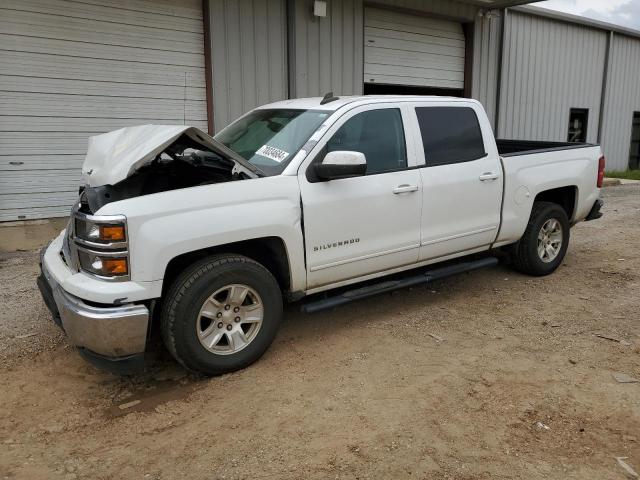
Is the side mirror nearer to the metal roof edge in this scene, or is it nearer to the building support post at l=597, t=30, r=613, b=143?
the metal roof edge

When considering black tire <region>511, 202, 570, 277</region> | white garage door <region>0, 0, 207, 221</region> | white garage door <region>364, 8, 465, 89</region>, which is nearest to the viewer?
black tire <region>511, 202, 570, 277</region>

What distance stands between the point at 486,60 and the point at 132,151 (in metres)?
10.6

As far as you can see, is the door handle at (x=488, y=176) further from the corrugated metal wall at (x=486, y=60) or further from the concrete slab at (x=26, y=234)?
the corrugated metal wall at (x=486, y=60)

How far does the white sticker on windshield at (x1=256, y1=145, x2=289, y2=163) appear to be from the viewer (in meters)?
4.26

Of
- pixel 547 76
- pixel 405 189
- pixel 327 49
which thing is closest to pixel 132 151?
pixel 405 189

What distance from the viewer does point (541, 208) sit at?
19.4ft

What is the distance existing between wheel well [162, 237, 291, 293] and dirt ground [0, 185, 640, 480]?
63cm

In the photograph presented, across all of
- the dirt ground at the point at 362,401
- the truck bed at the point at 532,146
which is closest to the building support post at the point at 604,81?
the truck bed at the point at 532,146

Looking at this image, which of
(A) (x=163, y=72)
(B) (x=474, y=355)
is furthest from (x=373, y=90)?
(B) (x=474, y=355)

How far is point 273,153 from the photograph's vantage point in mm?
4371

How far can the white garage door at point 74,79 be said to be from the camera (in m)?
7.29

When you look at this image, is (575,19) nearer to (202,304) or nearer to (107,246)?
(202,304)

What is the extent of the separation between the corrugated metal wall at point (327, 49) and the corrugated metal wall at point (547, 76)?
4541 mm

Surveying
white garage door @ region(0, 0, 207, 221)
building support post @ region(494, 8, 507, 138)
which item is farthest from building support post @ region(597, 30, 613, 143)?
white garage door @ region(0, 0, 207, 221)
